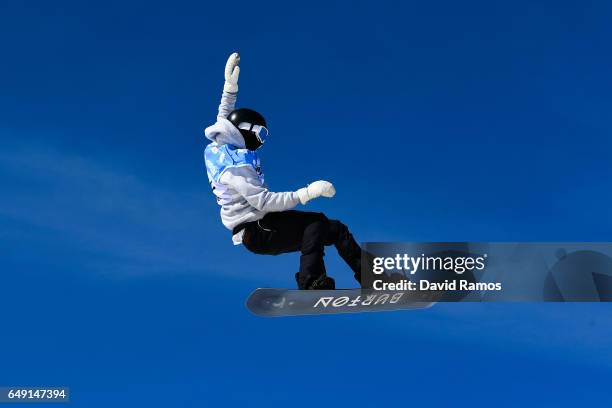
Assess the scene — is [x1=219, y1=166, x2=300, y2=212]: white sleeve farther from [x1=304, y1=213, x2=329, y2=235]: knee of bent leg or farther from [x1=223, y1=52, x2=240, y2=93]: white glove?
[x1=223, y1=52, x2=240, y2=93]: white glove

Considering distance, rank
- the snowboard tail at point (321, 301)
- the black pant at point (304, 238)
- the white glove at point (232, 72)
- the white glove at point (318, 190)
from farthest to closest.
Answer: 1. the white glove at point (232, 72)
2. the black pant at point (304, 238)
3. the snowboard tail at point (321, 301)
4. the white glove at point (318, 190)

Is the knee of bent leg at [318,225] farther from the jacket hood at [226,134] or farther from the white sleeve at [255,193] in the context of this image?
the jacket hood at [226,134]

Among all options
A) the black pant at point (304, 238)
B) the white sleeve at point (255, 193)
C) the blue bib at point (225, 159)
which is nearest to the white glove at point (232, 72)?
the blue bib at point (225, 159)

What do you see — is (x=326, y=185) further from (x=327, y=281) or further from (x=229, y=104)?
(x=229, y=104)

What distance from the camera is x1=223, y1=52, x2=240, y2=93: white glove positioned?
12320 millimetres

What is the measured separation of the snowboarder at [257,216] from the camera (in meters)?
11.4

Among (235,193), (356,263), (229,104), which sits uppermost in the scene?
(229,104)

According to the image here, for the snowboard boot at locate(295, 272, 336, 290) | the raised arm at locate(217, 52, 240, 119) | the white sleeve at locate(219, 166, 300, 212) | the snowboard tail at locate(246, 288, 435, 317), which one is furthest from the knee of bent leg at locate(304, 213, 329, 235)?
the raised arm at locate(217, 52, 240, 119)

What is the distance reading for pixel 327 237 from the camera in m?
11.6

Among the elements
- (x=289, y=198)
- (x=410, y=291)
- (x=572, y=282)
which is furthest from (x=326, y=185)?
(x=572, y=282)

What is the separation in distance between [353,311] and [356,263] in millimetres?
972

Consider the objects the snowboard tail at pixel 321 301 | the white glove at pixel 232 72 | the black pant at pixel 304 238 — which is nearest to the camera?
the snowboard tail at pixel 321 301

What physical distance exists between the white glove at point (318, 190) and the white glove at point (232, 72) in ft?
9.05

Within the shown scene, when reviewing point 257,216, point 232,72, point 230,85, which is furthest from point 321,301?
point 232,72
